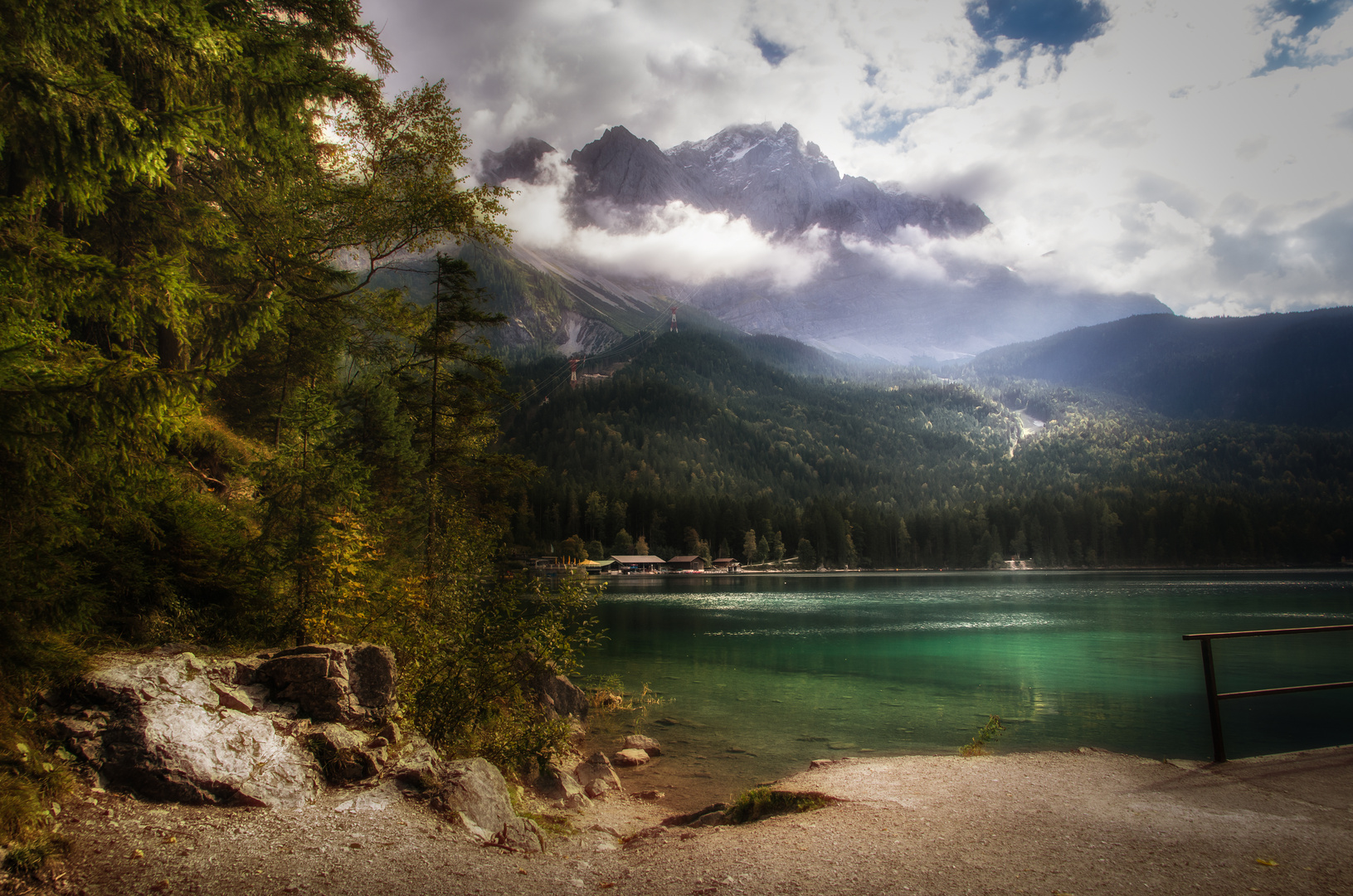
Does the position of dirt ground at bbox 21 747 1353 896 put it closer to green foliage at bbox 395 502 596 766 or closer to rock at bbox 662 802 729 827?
rock at bbox 662 802 729 827

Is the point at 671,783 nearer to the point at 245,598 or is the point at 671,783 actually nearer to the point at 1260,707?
the point at 245,598

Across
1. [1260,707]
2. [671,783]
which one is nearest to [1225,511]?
[1260,707]

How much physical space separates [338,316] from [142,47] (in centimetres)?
952

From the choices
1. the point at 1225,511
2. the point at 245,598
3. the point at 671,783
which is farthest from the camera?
the point at 1225,511

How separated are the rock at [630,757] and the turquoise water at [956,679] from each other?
0.70 metres

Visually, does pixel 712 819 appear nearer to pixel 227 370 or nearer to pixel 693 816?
pixel 693 816

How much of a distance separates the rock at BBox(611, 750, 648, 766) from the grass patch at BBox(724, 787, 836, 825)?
22.4 feet

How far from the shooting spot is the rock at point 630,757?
1677 cm

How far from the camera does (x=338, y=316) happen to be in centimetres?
1748

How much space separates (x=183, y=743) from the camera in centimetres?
668

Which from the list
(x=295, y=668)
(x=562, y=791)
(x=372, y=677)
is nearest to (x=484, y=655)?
(x=562, y=791)

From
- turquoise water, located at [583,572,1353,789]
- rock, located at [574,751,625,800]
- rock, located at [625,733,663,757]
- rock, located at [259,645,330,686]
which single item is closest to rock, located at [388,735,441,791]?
rock, located at [259,645,330,686]

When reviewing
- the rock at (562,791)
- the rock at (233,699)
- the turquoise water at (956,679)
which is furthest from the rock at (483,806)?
the turquoise water at (956,679)

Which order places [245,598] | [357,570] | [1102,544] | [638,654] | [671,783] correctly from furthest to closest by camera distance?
1. [1102,544]
2. [638,654]
3. [671,783]
4. [357,570]
5. [245,598]
